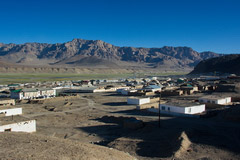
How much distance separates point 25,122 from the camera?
23.0 m

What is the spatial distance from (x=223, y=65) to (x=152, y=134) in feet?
451

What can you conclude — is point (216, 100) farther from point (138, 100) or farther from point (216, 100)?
point (138, 100)

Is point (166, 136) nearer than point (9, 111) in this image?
Yes

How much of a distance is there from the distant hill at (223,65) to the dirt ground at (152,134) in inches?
4371

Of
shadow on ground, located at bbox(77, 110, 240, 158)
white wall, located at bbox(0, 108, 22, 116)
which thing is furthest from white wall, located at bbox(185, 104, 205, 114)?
white wall, located at bbox(0, 108, 22, 116)

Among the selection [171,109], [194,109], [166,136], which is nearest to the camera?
[166,136]

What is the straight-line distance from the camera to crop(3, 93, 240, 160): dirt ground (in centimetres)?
1688

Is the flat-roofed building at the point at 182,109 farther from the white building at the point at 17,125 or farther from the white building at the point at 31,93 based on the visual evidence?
the white building at the point at 31,93

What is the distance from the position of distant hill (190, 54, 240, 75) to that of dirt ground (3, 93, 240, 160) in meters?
111

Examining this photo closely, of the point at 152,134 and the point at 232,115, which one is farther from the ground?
the point at 232,115

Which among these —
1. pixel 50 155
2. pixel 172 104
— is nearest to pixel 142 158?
pixel 50 155

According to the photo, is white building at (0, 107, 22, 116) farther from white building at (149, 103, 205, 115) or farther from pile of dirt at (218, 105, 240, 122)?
pile of dirt at (218, 105, 240, 122)

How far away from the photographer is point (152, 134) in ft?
69.3

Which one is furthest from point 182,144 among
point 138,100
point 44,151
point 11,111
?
point 11,111
